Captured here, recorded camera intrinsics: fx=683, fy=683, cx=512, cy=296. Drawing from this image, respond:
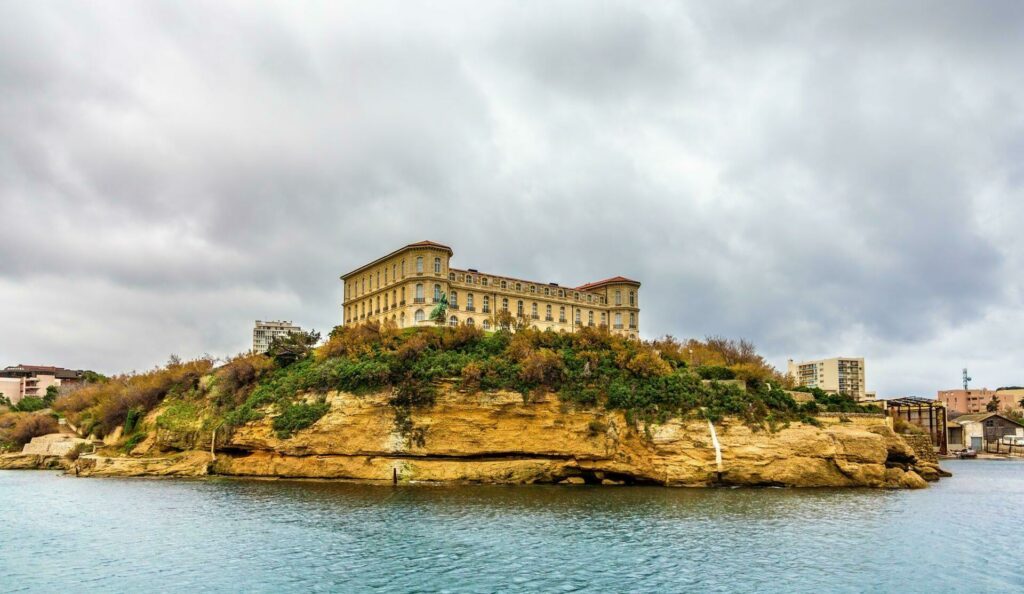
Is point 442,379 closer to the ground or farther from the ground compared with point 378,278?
closer to the ground

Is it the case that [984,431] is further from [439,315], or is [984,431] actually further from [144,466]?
A: [144,466]

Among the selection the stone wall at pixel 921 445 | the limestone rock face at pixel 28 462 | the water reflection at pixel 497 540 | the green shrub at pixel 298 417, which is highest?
the green shrub at pixel 298 417

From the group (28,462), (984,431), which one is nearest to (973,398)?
(984,431)

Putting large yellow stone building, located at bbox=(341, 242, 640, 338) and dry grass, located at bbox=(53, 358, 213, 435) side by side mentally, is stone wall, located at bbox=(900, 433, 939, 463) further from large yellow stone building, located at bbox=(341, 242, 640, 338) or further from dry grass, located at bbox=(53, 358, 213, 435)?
dry grass, located at bbox=(53, 358, 213, 435)

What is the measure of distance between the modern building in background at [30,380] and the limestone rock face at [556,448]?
90.3 meters

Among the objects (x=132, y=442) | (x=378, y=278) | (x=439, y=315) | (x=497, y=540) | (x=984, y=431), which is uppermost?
(x=378, y=278)

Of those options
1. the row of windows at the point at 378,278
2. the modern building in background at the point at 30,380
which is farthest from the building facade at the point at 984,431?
the modern building in background at the point at 30,380

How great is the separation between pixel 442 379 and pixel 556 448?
932 cm

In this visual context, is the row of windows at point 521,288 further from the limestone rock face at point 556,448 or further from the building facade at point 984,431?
the building facade at point 984,431

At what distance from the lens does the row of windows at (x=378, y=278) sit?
2881 inches

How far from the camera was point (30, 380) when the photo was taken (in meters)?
119

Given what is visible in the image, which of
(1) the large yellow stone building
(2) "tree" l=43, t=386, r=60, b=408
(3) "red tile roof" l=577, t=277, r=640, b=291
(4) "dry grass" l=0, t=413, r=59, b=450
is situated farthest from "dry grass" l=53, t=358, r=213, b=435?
(3) "red tile roof" l=577, t=277, r=640, b=291

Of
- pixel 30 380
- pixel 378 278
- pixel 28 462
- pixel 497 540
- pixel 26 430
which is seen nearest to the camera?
pixel 497 540

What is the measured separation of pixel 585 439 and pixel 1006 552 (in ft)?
78.7
